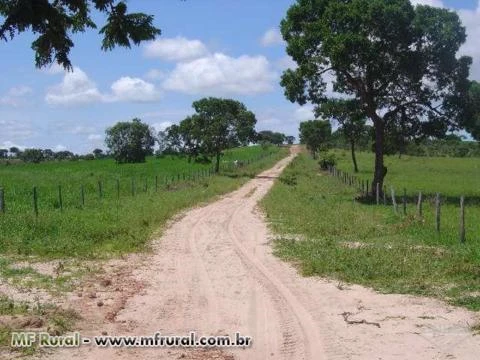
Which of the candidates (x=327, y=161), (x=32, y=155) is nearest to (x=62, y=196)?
(x=327, y=161)

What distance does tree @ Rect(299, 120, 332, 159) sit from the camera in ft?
304

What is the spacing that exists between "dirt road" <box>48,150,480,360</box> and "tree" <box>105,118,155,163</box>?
8787cm

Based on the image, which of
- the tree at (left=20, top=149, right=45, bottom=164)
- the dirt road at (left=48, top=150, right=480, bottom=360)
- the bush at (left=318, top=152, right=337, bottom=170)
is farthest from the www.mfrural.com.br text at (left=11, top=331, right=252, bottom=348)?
the tree at (left=20, top=149, right=45, bottom=164)

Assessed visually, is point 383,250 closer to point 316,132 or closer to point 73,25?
point 73,25

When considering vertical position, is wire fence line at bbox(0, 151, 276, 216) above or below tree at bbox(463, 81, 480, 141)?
below

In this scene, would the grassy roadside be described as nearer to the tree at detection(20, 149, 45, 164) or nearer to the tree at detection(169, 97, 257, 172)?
the tree at detection(169, 97, 257, 172)

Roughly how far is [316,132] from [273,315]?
85.3 meters

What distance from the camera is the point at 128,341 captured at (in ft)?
26.5

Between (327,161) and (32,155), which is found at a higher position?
(32,155)

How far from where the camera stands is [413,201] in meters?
31.2

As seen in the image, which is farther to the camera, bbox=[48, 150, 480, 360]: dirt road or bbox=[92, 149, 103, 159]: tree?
bbox=[92, 149, 103, 159]: tree

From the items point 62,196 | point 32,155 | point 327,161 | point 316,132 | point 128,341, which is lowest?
point 128,341

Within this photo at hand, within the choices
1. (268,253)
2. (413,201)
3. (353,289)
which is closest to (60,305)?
(353,289)

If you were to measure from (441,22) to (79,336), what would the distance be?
88.2 feet
